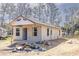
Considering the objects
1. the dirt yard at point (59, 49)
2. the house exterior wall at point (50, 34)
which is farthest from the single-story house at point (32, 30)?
the dirt yard at point (59, 49)

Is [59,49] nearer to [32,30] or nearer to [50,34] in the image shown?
[50,34]

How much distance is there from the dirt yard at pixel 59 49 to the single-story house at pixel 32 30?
123 millimetres

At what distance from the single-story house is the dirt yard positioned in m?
0.12

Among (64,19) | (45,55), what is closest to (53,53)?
(45,55)

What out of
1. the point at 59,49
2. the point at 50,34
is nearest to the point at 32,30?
the point at 50,34

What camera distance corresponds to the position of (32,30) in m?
5.29

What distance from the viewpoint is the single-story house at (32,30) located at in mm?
5262

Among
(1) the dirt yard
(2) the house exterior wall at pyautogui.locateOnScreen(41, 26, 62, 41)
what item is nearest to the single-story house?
(2) the house exterior wall at pyautogui.locateOnScreen(41, 26, 62, 41)

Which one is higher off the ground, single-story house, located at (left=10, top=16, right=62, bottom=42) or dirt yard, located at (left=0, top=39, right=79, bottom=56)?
single-story house, located at (left=10, top=16, right=62, bottom=42)

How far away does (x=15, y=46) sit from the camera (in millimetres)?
5281

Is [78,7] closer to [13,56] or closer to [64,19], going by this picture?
[64,19]

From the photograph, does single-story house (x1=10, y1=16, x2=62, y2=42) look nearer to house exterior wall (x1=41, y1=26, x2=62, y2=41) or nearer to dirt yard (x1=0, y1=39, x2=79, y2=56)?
house exterior wall (x1=41, y1=26, x2=62, y2=41)

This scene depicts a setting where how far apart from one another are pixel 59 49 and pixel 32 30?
0.47 m

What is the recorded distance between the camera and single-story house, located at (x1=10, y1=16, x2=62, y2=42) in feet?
17.3
